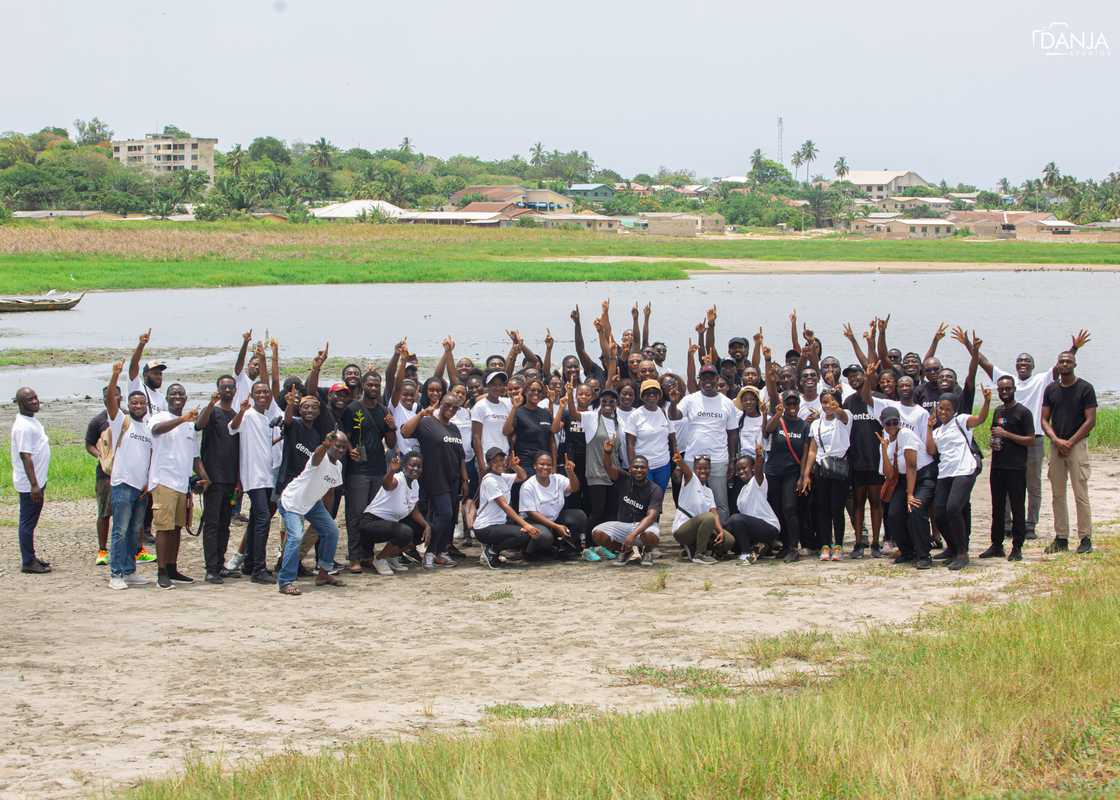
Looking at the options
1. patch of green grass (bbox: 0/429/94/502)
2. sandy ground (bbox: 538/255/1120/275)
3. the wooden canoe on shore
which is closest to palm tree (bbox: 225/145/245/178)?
sandy ground (bbox: 538/255/1120/275)

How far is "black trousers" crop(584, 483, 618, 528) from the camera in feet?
45.2

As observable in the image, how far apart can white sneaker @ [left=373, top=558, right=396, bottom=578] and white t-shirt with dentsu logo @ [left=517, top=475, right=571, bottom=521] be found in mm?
1362

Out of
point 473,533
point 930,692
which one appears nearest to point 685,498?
point 473,533

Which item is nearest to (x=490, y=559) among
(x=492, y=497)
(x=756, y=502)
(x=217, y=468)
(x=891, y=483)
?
(x=492, y=497)

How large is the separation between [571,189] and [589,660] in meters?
169

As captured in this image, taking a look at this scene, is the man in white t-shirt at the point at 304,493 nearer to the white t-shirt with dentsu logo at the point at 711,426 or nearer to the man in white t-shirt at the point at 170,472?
the man in white t-shirt at the point at 170,472

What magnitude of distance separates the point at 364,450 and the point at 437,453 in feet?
2.29

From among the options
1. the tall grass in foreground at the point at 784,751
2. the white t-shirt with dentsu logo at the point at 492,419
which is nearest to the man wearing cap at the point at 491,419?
the white t-shirt with dentsu logo at the point at 492,419

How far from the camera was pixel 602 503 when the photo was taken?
45.3ft

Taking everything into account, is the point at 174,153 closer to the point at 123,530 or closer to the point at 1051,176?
the point at 1051,176

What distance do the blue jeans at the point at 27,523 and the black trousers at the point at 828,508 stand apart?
7.23 meters

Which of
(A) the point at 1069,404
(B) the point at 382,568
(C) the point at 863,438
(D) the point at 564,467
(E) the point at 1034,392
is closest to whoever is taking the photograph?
(A) the point at 1069,404

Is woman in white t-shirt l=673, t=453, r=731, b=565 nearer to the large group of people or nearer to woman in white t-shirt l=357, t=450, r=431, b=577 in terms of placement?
the large group of people

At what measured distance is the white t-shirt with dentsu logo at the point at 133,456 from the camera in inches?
482
